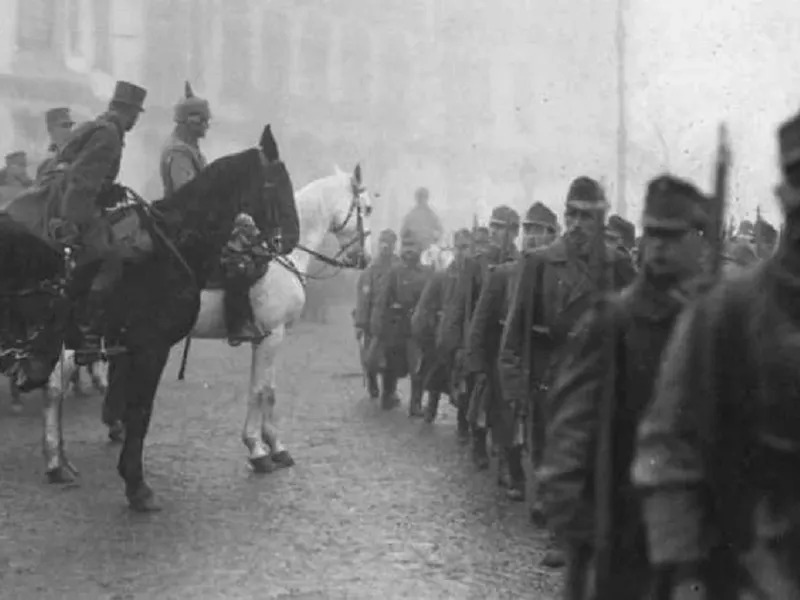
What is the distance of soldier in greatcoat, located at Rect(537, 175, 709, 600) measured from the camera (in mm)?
3410

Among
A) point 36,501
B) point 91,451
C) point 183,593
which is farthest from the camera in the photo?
point 91,451

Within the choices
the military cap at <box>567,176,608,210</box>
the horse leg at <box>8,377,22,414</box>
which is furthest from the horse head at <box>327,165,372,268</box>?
the military cap at <box>567,176,608,210</box>

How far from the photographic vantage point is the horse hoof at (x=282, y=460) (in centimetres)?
1031

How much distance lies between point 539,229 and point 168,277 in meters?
2.87

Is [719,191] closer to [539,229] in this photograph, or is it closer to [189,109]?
[539,229]

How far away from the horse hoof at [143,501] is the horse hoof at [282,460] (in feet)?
6.12

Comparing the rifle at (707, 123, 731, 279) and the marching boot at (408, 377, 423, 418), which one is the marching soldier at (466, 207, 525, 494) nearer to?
the marching boot at (408, 377, 423, 418)

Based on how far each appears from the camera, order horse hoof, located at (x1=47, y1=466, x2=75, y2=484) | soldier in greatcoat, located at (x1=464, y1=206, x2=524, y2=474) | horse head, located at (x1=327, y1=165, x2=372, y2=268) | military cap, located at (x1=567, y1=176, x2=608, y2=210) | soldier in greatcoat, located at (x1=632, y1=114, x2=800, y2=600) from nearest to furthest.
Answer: soldier in greatcoat, located at (x1=632, y1=114, x2=800, y2=600), military cap, located at (x1=567, y1=176, x2=608, y2=210), soldier in greatcoat, located at (x1=464, y1=206, x2=524, y2=474), horse hoof, located at (x1=47, y1=466, x2=75, y2=484), horse head, located at (x1=327, y1=165, x2=372, y2=268)

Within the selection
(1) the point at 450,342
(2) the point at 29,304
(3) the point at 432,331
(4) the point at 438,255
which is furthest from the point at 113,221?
(4) the point at 438,255

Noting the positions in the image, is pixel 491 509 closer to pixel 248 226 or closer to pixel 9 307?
pixel 248 226

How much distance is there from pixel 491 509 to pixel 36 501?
3117 mm

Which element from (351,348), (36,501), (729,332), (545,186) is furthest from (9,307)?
(545,186)

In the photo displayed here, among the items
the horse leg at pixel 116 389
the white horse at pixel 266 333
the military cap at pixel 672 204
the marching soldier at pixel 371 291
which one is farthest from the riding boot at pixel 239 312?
the military cap at pixel 672 204

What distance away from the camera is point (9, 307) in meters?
9.01
